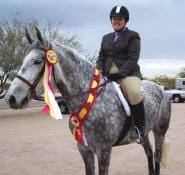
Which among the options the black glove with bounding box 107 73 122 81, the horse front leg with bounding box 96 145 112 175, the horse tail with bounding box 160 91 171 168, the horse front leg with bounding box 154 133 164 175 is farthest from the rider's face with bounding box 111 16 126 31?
the horse front leg with bounding box 154 133 164 175

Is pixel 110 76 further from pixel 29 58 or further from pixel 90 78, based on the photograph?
pixel 29 58

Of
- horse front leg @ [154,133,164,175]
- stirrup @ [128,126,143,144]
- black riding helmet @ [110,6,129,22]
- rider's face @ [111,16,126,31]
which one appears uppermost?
black riding helmet @ [110,6,129,22]

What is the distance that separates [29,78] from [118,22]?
5.33 ft

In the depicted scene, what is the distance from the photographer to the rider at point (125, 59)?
557 centimetres

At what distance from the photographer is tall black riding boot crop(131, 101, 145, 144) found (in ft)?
18.3

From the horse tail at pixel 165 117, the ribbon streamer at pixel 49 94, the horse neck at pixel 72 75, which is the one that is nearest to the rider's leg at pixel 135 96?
the horse neck at pixel 72 75

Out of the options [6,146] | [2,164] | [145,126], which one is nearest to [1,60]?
[6,146]

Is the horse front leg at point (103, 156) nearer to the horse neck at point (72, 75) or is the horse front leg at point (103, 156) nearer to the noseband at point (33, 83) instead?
the horse neck at point (72, 75)

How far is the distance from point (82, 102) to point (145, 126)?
133cm

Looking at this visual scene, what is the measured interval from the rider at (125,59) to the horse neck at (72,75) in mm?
503

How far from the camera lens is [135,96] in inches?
219

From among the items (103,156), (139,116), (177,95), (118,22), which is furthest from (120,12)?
(177,95)

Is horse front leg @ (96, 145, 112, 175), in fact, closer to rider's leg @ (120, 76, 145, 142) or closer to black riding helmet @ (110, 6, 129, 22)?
rider's leg @ (120, 76, 145, 142)

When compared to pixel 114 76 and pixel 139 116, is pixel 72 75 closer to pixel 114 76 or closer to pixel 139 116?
pixel 114 76
